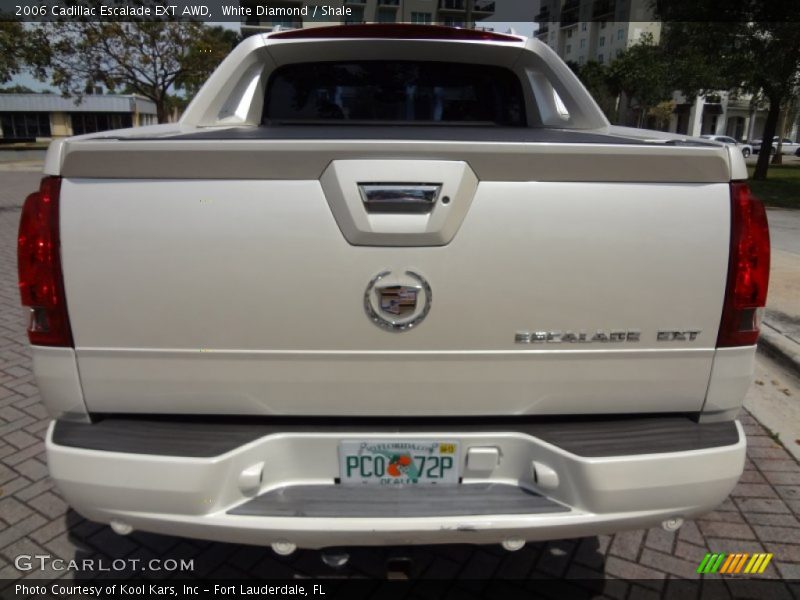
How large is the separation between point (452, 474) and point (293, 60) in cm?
264

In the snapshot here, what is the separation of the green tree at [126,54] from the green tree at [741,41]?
1450 centimetres

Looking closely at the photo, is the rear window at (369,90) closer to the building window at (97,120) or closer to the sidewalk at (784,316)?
the sidewalk at (784,316)

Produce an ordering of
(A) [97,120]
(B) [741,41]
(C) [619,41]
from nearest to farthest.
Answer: (B) [741,41] → (A) [97,120] → (C) [619,41]

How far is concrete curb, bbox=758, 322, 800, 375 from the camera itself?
4.47 m

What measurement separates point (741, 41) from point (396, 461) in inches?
652

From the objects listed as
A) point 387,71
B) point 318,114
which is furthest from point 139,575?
point 387,71

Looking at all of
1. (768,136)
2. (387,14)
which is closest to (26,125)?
(387,14)

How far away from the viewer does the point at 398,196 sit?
1621mm

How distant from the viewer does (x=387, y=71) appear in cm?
362

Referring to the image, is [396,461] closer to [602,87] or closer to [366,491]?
[366,491]

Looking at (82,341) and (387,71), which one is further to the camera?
(387,71)

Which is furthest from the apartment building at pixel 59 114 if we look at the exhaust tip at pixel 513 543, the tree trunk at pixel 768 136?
the exhaust tip at pixel 513 543

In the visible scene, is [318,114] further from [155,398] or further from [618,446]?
[618,446]

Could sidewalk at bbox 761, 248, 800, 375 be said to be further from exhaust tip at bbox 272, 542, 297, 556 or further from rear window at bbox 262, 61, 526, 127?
exhaust tip at bbox 272, 542, 297, 556
